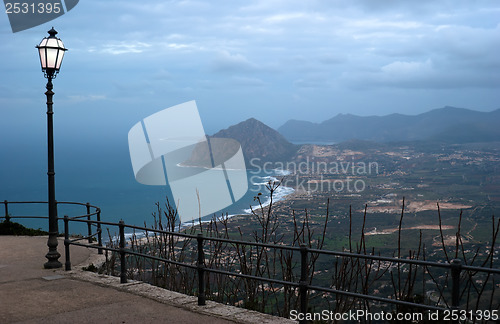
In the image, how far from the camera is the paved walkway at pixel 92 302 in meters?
5.54

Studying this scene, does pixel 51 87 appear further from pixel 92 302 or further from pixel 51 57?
pixel 92 302

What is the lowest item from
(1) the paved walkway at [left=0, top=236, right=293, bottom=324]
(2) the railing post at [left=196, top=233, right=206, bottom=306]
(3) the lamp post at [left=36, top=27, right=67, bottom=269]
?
(1) the paved walkway at [left=0, top=236, right=293, bottom=324]

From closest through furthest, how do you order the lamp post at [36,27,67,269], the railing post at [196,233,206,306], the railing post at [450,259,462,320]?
the railing post at [450,259,462,320] < the railing post at [196,233,206,306] < the lamp post at [36,27,67,269]

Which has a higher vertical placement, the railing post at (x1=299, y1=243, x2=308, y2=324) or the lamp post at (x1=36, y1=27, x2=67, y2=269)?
the lamp post at (x1=36, y1=27, x2=67, y2=269)

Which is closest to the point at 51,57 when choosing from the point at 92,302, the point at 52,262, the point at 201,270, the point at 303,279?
the point at 52,262

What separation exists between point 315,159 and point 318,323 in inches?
7137

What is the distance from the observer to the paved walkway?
5535 millimetres

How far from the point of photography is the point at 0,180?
19938cm

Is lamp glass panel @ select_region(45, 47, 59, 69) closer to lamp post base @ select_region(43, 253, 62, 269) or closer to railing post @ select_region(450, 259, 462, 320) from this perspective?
lamp post base @ select_region(43, 253, 62, 269)

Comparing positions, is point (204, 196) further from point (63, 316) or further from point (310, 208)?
point (63, 316)

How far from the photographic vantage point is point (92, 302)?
621 centimetres

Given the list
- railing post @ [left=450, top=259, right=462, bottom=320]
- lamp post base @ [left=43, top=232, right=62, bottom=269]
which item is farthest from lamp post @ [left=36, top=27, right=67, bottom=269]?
railing post @ [left=450, top=259, right=462, bottom=320]

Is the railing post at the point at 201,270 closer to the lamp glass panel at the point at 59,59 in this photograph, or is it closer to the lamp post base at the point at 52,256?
the lamp post base at the point at 52,256

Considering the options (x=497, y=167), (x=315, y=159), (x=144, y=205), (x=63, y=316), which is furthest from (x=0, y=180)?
(x=63, y=316)
